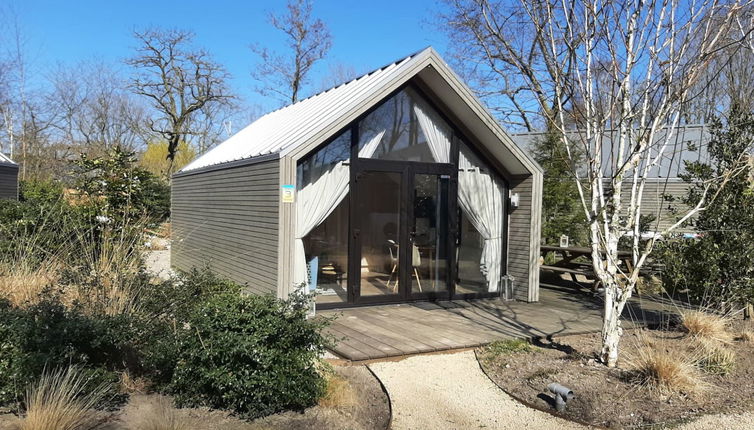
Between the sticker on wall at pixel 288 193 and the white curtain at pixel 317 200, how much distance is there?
0.51 meters

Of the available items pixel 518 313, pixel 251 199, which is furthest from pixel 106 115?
pixel 518 313

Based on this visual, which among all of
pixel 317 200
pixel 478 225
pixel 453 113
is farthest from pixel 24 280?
pixel 478 225

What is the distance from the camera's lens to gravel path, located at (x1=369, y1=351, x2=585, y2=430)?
11.9 ft

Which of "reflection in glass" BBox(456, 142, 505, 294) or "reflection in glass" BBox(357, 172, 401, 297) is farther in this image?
"reflection in glass" BBox(456, 142, 505, 294)

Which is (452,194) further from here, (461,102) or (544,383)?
(544,383)

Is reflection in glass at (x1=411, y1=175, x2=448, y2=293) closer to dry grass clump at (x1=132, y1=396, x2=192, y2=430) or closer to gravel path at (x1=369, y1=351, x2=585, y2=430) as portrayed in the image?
gravel path at (x1=369, y1=351, x2=585, y2=430)

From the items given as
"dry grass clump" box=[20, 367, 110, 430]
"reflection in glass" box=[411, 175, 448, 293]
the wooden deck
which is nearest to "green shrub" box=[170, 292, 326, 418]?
"dry grass clump" box=[20, 367, 110, 430]

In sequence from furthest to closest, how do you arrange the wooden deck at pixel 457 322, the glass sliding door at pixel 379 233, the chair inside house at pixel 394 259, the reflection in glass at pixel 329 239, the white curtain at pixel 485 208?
1. the white curtain at pixel 485 208
2. the chair inside house at pixel 394 259
3. the glass sliding door at pixel 379 233
4. the reflection in glass at pixel 329 239
5. the wooden deck at pixel 457 322

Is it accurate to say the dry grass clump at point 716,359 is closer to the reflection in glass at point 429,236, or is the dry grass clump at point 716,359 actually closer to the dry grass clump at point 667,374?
the dry grass clump at point 667,374

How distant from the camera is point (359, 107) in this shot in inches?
256

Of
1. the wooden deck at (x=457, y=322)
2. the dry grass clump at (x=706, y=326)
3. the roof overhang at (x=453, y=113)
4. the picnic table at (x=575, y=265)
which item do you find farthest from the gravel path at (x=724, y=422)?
the picnic table at (x=575, y=265)

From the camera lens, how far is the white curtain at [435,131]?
7590 millimetres

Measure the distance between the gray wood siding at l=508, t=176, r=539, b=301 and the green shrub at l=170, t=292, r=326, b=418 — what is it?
5.09 metres

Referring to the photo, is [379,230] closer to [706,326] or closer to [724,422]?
[706,326]
